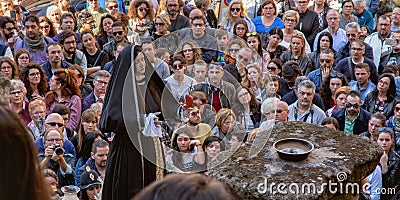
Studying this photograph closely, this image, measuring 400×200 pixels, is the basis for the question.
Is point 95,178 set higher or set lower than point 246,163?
lower

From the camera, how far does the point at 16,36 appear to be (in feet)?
28.3

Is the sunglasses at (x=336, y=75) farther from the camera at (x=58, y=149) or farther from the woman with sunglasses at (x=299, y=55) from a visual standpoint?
the camera at (x=58, y=149)

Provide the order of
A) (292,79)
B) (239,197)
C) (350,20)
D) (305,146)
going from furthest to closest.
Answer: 1. (350,20)
2. (292,79)
3. (305,146)
4. (239,197)

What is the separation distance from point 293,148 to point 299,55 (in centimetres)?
424

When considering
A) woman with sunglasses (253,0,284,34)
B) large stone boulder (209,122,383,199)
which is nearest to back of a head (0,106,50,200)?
large stone boulder (209,122,383,199)

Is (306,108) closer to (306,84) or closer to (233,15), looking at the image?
(306,84)

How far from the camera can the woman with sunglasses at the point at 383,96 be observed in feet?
23.5

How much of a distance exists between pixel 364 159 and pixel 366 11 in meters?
6.02

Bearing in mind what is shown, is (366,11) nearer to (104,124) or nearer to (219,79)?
(219,79)

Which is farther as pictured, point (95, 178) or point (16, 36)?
point (16, 36)

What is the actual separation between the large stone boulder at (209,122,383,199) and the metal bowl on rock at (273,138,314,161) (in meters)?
0.03

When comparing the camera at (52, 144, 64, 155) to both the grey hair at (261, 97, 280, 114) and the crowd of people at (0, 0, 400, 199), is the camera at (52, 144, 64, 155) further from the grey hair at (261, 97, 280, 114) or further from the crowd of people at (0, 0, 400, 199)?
the grey hair at (261, 97, 280, 114)

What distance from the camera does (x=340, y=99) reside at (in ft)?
22.9

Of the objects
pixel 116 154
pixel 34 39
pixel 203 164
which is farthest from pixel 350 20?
pixel 116 154
